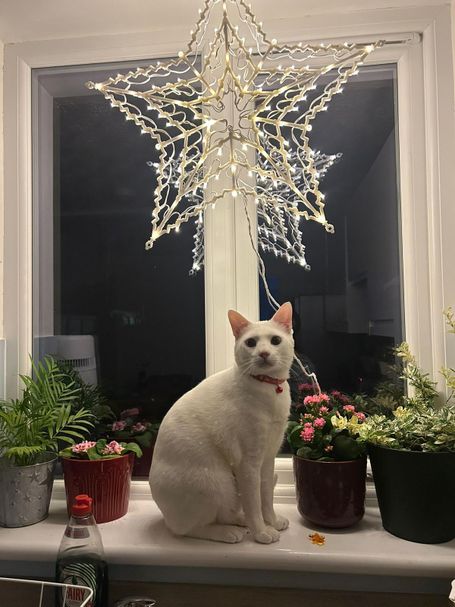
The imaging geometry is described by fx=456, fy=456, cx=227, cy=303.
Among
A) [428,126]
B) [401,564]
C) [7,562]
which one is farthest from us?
[428,126]

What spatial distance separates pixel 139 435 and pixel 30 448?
0.31 metres

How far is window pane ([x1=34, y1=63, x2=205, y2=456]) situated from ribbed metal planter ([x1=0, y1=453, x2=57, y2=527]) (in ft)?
0.94

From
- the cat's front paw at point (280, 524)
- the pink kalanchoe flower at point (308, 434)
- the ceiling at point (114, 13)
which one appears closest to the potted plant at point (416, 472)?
the pink kalanchoe flower at point (308, 434)

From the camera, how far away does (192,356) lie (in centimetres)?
134

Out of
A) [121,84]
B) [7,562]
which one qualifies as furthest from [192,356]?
[121,84]

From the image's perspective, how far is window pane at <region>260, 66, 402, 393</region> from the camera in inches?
51.3

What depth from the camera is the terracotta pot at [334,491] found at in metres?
1.04

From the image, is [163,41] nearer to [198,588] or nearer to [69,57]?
[69,57]

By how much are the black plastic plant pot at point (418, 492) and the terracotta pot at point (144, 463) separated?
0.63m

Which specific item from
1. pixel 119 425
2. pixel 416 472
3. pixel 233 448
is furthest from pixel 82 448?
pixel 416 472

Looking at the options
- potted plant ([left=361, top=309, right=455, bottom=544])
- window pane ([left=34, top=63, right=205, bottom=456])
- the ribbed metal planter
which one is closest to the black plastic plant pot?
potted plant ([left=361, top=309, right=455, bottom=544])

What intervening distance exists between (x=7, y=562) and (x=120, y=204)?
980 millimetres

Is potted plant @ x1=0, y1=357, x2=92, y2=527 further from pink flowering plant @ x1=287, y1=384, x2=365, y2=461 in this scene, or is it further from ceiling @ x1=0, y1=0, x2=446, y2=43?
ceiling @ x1=0, y1=0, x2=446, y2=43

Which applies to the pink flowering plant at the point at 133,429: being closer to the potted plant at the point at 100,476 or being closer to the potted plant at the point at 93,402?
the potted plant at the point at 93,402
